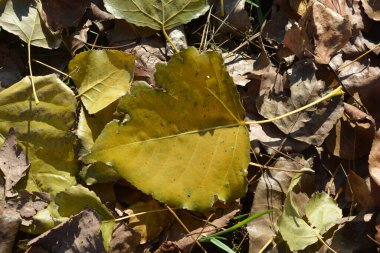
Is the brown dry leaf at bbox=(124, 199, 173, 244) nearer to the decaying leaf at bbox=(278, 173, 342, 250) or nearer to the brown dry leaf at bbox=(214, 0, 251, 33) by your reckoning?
the decaying leaf at bbox=(278, 173, 342, 250)

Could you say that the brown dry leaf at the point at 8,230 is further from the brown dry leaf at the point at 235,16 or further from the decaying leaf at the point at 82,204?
the brown dry leaf at the point at 235,16

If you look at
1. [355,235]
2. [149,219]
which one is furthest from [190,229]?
[355,235]

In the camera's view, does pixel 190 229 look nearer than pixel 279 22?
Yes

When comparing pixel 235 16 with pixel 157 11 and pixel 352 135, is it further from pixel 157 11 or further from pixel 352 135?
pixel 352 135

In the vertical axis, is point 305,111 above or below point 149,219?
above

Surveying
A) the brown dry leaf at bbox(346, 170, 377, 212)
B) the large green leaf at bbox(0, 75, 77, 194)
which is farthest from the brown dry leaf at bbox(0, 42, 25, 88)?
the brown dry leaf at bbox(346, 170, 377, 212)

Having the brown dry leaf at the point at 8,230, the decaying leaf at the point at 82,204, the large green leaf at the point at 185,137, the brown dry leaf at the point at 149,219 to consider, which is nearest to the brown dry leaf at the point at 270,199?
the large green leaf at the point at 185,137
